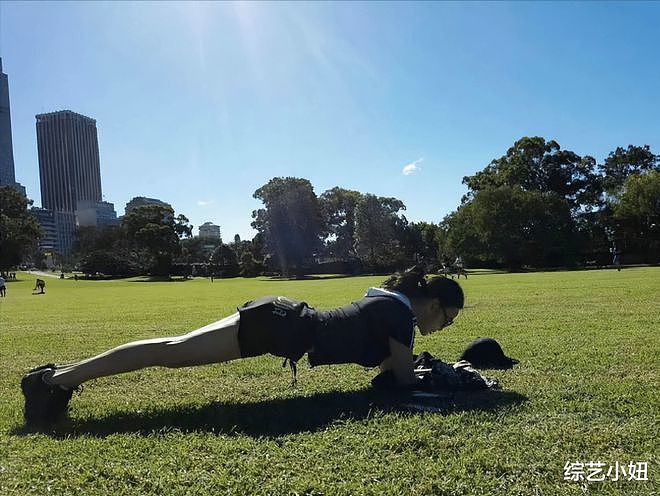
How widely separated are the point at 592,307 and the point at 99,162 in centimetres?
17239

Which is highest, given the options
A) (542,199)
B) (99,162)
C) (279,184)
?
(99,162)

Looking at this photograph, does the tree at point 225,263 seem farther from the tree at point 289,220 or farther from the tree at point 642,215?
the tree at point 642,215

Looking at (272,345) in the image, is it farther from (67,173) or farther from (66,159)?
(67,173)

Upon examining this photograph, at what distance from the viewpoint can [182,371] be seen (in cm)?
633

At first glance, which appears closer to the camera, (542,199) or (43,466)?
(43,466)

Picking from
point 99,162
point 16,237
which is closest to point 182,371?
point 16,237

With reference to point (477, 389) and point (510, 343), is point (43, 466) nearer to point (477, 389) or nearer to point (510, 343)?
point (477, 389)

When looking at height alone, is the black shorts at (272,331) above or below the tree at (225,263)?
below

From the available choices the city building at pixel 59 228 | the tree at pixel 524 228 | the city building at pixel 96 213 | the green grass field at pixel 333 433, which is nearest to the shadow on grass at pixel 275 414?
the green grass field at pixel 333 433

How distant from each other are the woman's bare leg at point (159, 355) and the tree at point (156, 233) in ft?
235

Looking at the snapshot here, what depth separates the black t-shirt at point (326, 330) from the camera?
14.3 ft

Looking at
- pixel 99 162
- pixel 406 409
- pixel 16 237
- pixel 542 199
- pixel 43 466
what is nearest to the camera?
pixel 43 466

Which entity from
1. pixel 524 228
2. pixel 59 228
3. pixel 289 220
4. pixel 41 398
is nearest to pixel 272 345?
pixel 41 398

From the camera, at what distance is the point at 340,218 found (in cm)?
7731
